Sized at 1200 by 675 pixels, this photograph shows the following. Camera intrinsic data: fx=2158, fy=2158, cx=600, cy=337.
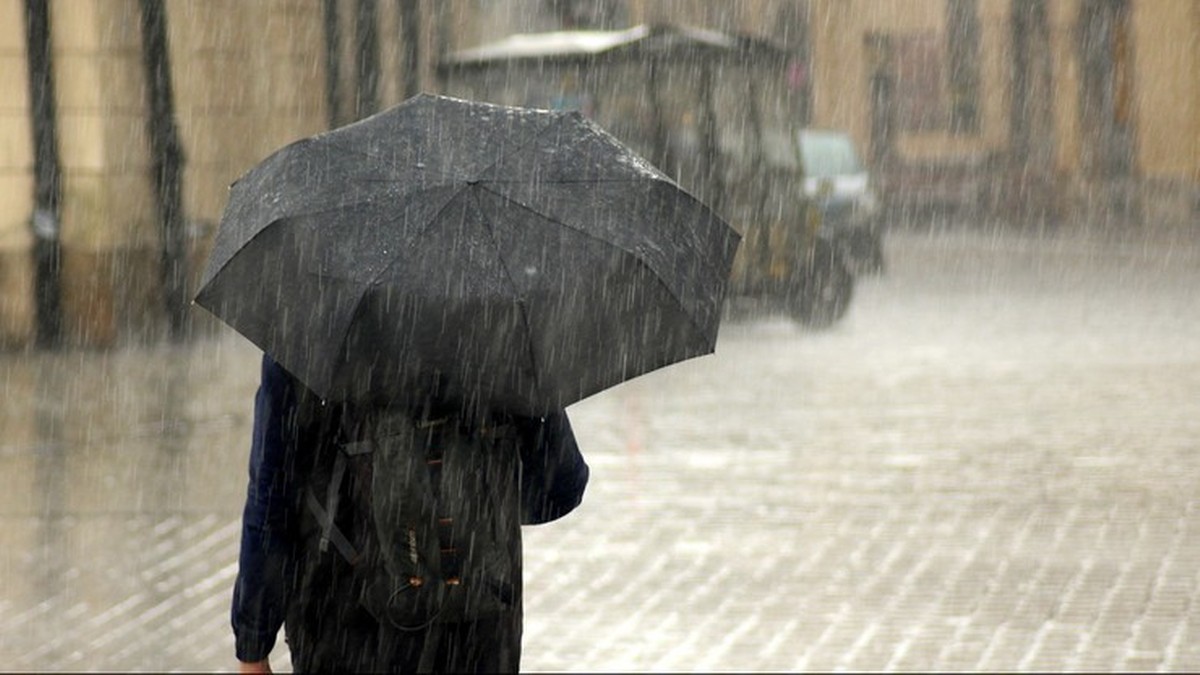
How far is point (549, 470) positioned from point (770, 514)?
5.62 m

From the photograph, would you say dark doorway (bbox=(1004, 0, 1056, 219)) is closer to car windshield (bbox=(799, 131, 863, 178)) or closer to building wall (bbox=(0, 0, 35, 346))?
car windshield (bbox=(799, 131, 863, 178))

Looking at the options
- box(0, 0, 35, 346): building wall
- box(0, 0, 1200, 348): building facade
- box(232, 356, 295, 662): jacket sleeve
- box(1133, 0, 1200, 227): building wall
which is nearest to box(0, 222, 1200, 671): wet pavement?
box(0, 0, 35, 346): building wall

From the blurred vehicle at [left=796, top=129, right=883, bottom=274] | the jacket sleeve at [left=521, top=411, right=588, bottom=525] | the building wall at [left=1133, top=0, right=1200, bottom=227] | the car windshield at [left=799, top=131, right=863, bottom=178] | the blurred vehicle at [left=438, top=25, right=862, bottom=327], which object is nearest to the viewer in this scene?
the jacket sleeve at [left=521, top=411, right=588, bottom=525]

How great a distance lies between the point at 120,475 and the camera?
10.6m

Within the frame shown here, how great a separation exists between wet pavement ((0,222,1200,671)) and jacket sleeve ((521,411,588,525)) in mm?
2946

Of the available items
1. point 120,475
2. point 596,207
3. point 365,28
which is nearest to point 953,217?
point 365,28

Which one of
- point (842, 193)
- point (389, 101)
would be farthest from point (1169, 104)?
point (389, 101)

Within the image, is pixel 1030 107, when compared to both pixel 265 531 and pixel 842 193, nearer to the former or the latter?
pixel 842 193

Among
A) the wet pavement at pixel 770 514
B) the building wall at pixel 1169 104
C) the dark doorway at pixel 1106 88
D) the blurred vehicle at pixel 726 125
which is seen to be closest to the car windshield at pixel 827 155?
the blurred vehicle at pixel 726 125

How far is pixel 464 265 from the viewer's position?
325cm

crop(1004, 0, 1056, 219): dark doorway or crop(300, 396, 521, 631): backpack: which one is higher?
crop(300, 396, 521, 631): backpack

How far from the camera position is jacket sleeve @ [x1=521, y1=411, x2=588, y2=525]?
3.56 m

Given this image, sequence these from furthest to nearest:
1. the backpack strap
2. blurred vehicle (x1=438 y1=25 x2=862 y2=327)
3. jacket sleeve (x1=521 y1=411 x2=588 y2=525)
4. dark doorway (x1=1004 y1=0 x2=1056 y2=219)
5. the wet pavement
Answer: dark doorway (x1=1004 y1=0 x2=1056 y2=219), blurred vehicle (x1=438 y1=25 x2=862 y2=327), the wet pavement, jacket sleeve (x1=521 y1=411 x2=588 y2=525), the backpack strap

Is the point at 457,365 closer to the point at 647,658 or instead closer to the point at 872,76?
the point at 647,658
